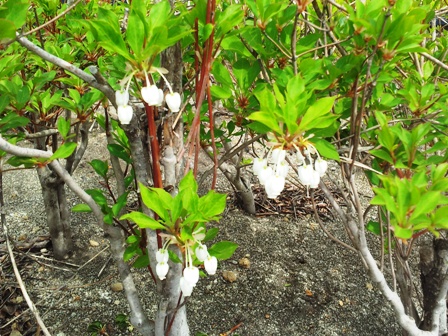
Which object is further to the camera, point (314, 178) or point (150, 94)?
point (314, 178)

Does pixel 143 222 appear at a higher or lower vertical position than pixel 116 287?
higher

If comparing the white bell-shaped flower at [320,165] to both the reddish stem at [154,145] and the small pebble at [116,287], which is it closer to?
the reddish stem at [154,145]

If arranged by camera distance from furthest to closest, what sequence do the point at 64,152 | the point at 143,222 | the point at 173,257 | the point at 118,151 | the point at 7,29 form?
the point at 118,151 → the point at 64,152 → the point at 173,257 → the point at 143,222 → the point at 7,29

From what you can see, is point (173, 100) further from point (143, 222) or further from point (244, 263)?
point (244, 263)

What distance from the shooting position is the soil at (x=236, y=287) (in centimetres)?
188

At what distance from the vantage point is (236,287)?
209 cm

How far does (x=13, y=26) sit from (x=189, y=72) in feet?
3.10

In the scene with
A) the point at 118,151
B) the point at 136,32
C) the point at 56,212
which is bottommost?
the point at 56,212

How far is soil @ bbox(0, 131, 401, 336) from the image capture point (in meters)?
1.88

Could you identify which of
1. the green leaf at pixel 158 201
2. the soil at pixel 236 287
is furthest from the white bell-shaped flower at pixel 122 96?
the soil at pixel 236 287

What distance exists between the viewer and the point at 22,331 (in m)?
1.80

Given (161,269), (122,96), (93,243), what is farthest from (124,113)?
(93,243)

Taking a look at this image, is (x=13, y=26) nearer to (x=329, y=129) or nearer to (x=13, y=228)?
(x=329, y=129)

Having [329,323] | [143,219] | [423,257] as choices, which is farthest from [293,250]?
[143,219]
